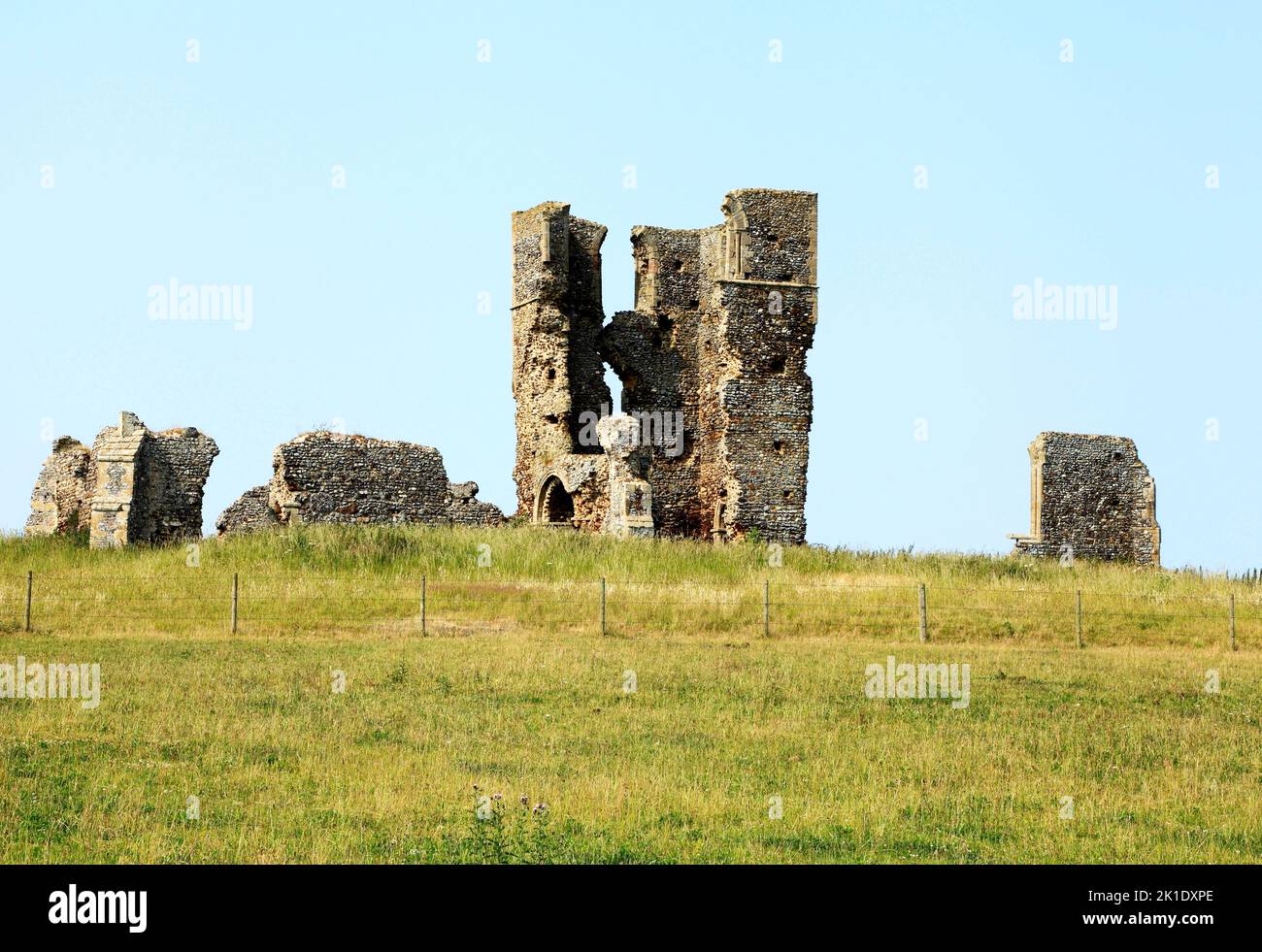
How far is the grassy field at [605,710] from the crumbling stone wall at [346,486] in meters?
3.85

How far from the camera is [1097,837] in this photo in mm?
12438

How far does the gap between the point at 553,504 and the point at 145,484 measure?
1114cm

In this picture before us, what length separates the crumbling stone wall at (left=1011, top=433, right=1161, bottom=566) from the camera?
4159 cm

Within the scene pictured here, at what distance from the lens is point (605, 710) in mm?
17781

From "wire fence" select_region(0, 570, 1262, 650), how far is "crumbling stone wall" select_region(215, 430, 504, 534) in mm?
7070

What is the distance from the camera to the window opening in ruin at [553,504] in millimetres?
40750

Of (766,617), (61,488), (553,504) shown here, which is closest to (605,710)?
(766,617)

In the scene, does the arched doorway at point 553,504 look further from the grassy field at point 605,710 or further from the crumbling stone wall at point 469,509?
the grassy field at point 605,710

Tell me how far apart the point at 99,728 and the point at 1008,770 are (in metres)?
9.42

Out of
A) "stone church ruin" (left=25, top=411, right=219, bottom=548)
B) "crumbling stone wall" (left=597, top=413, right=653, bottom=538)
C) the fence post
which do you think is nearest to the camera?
the fence post

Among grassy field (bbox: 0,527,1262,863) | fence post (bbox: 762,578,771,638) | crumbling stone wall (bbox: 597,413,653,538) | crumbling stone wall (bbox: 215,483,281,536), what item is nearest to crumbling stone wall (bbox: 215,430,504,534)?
crumbling stone wall (bbox: 215,483,281,536)

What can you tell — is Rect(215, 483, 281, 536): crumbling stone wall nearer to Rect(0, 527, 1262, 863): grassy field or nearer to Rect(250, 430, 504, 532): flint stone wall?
Rect(250, 430, 504, 532): flint stone wall
